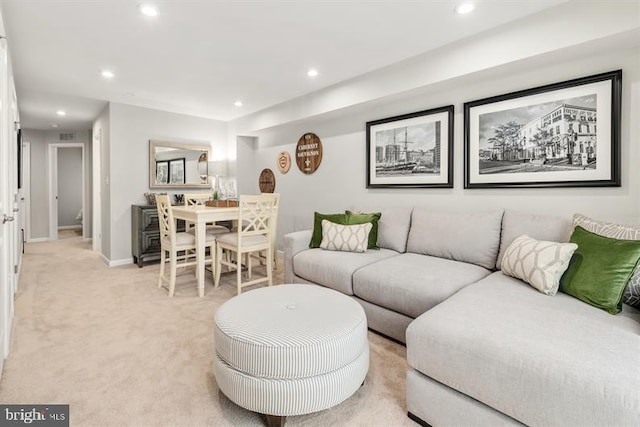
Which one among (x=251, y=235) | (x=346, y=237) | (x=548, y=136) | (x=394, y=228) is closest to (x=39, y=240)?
(x=251, y=235)

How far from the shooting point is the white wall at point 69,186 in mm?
7910

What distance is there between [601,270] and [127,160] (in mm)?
5235

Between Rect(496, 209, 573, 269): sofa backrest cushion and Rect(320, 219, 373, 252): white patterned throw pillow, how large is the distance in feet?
3.62

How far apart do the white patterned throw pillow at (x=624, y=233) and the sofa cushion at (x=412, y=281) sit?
68cm

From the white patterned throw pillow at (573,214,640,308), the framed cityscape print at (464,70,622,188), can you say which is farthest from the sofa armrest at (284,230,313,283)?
the white patterned throw pillow at (573,214,640,308)

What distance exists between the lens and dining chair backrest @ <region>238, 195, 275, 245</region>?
3.28 meters

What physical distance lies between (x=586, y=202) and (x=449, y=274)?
115 cm

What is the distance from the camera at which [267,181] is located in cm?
522

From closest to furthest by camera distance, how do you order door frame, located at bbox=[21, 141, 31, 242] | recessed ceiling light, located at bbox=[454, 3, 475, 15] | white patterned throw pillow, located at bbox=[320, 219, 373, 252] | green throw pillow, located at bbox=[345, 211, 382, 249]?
recessed ceiling light, located at bbox=[454, 3, 475, 15]
white patterned throw pillow, located at bbox=[320, 219, 373, 252]
green throw pillow, located at bbox=[345, 211, 382, 249]
door frame, located at bbox=[21, 141, 31, 242]

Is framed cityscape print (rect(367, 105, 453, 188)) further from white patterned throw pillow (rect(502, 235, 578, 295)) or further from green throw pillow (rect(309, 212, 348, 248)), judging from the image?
white patterned throw pillow (rect(502, 235, 578, 295))

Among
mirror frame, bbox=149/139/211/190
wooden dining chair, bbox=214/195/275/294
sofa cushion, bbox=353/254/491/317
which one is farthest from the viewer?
mirror frame, bbox=149/139/211/190

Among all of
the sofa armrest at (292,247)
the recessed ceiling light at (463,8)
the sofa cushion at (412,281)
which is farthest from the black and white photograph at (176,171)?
the recessed ceiling light at (463,8)

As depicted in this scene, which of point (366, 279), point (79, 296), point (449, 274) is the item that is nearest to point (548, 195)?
point (449, 274)

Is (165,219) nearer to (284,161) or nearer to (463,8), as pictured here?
(284,161)
